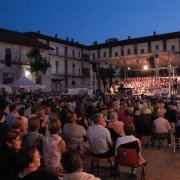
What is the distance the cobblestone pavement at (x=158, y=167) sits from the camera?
6836 mm

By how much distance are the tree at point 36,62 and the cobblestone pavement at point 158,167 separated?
32.9 m

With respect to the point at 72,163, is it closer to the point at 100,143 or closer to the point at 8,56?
the point at 100,143

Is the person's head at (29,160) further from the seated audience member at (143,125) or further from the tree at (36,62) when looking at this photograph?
the tree at (36,62)

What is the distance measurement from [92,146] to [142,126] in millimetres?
3298

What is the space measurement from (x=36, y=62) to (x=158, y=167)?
34606 millimetres

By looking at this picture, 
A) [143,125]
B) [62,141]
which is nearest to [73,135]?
[62,141]

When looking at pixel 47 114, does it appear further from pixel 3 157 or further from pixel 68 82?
pixel 68 82

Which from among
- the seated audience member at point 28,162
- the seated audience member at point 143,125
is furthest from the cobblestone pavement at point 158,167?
the seated audience member at point 28,162

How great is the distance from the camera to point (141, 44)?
5503 centimetres

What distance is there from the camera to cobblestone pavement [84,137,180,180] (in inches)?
269

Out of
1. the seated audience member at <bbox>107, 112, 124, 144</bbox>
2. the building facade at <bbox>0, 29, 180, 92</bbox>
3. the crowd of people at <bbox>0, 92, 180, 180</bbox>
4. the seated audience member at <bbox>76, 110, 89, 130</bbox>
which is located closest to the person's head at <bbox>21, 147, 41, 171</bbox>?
the crowd of people at <bbox>0, 92, 180, 180</bbox>

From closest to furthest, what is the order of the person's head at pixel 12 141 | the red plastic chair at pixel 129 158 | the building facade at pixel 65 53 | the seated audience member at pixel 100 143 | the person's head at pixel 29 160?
the person's head at pixel 29 160
the person's head at pixel 12 141
the red plastic chair at pixel 129 158
the seated audience member at pixel 100 143
the building facade at pixel 65 53

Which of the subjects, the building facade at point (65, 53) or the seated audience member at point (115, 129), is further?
the building facade at point (65, 53)

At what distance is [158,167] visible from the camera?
7.58 meters
